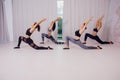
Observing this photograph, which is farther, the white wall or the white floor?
the white wall

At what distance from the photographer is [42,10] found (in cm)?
635

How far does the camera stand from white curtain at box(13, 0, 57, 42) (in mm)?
6312

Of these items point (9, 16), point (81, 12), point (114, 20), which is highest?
point (81, 12)

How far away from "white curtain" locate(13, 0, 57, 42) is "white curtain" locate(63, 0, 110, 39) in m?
0.48

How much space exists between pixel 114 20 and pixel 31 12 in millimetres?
3000

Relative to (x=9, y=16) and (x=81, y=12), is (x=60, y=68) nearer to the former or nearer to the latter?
(x=81, y=12)

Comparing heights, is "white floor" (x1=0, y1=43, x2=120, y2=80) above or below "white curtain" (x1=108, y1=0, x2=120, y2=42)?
below

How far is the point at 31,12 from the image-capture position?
20.8 ft

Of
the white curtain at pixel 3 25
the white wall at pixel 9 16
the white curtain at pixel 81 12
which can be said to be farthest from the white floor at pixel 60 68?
the white wall at pixel 9 16

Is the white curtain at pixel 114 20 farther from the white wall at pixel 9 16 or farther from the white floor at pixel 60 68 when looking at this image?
the white wall at pixel 9 16

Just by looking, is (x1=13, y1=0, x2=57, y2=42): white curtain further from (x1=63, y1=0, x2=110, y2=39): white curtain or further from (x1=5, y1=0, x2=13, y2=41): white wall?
(x1=63, y1=0, x2=110, y2=39): white curtain

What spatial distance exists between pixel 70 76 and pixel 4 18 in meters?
4.12

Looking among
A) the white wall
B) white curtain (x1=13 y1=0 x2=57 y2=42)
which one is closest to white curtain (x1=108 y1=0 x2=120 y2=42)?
white curtain (x1=13 y1=0 x2=57 y2=42)

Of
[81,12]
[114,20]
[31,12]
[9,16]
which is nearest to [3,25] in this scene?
[9,16]
